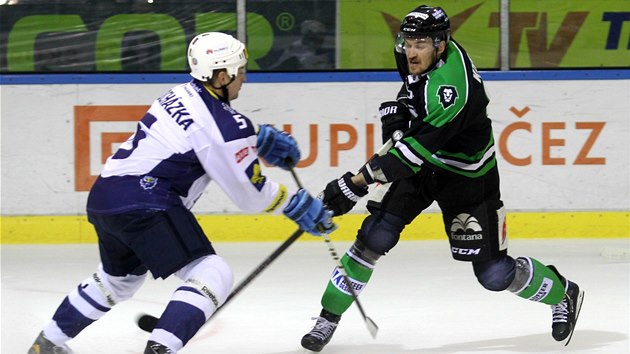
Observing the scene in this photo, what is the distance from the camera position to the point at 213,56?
10.9 ft

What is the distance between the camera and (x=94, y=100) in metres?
6.29

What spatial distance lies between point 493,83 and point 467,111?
8.91 feet

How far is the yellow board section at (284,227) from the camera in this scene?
6.20 m

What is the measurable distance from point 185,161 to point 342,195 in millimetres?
667

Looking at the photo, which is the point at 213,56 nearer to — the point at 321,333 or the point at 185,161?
the point at 185,161

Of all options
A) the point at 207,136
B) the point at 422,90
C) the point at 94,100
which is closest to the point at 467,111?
the point at 422,90

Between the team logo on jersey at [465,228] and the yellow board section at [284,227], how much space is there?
235cm

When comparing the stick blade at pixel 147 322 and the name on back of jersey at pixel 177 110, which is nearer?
the name on back of jersey at pixel 177 110

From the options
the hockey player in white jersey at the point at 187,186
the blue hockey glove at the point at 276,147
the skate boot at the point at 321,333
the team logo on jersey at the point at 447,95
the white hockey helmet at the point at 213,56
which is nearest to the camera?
the hockey player in white jersey at the point at 187,186

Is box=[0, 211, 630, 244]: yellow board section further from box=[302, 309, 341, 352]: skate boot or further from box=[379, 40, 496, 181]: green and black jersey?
box=[379, 40, 496, 181]: green and black jersey

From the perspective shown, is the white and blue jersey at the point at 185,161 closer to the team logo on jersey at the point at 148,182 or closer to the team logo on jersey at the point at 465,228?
the team logo on jersey at the point at 148,182

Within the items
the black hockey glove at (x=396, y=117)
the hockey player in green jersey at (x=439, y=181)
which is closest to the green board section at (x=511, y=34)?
the hockey player in green jersey at (x=439, y=181)

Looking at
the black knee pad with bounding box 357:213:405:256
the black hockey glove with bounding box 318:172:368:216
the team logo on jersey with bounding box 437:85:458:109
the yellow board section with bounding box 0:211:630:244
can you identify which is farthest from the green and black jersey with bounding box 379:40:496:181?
the yellow board section with bounding box 0:211:630:244

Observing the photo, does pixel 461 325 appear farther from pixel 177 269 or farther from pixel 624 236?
pixel 624 236
